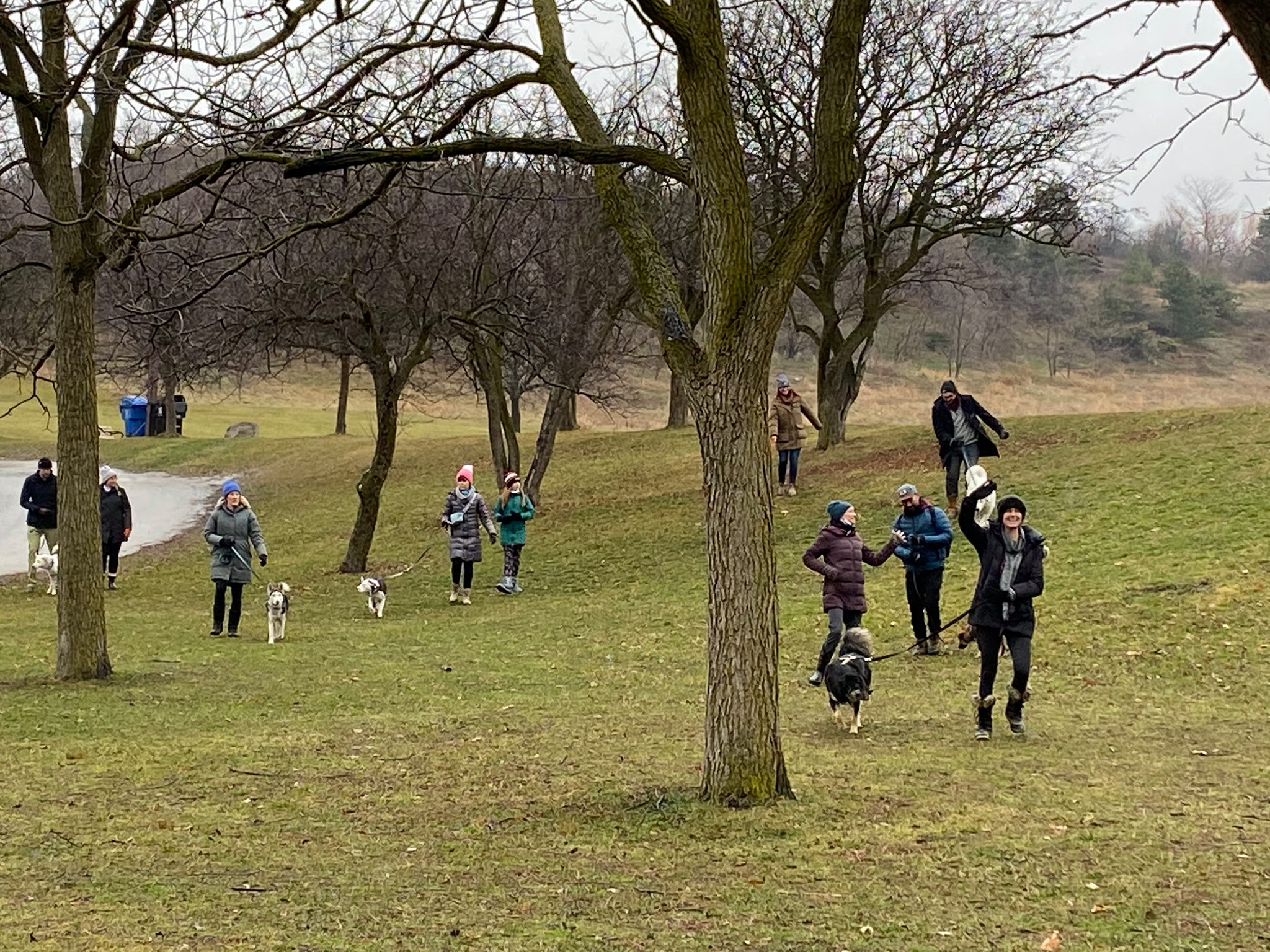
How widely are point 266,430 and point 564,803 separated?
182ft

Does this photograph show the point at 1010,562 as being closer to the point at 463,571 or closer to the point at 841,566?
the point at 841,566

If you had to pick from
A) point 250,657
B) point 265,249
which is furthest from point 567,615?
point 265,249

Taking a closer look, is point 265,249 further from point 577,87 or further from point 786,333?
point 786,333

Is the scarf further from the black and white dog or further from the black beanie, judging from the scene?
the black and white dog

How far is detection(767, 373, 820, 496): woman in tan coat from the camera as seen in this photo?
78.3 ft

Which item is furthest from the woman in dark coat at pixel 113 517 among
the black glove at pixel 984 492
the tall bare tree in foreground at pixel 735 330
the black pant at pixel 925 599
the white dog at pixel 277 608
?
the tall bare tree in foreground at pixel 735 330

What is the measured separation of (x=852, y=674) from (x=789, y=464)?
50.2 feet

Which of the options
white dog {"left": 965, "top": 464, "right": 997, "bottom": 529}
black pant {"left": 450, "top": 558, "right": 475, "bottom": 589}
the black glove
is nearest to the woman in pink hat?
black pant {"left": 450, "top": 558, "right": 475, "bottom": 589}

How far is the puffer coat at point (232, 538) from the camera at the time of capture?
16.5 m

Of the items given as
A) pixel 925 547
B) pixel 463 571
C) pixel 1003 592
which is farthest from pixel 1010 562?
pixel 463 571

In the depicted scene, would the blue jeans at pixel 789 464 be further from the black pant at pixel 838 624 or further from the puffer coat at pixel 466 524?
the black pant at pixel 838 624

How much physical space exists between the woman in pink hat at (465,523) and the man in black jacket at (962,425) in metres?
6.26

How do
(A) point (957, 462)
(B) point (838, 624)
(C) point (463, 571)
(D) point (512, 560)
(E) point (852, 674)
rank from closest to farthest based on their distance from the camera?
(E) point (852, 674)
(B) point (838, 624)
(C) point (463, 571)
(D) point (512, 560)
(A) point (957, 462)

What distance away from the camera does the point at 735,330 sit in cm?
707
